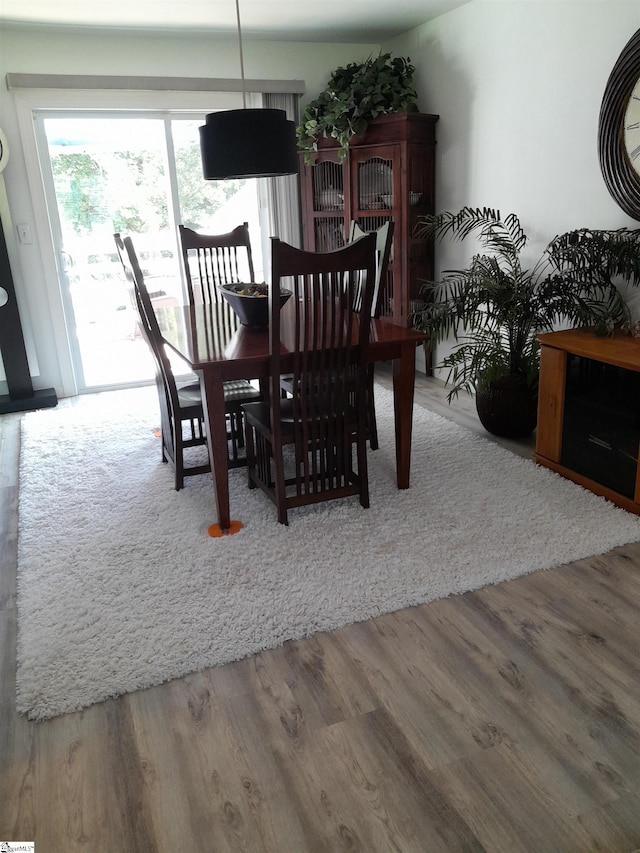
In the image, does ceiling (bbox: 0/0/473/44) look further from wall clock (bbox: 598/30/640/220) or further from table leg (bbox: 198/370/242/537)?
table leg (bbox: 198/370/242/537)

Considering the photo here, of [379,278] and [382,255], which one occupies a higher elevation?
[382,255]

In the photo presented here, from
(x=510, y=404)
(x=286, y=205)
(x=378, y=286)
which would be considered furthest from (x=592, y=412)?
(x=286, y=205)

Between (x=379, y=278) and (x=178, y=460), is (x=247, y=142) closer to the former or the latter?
(x=379, y=278)

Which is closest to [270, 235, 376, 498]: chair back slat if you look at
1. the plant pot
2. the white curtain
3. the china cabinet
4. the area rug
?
the area rug

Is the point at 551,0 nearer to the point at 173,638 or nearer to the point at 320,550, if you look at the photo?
the point at 320,550

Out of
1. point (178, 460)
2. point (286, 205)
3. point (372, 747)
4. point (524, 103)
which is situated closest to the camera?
point (372, 747)

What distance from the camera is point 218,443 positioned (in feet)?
8.39

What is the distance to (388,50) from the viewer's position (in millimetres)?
4812

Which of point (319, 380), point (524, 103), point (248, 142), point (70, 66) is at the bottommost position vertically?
point (319, 380)

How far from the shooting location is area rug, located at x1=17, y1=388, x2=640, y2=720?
6.37 ft

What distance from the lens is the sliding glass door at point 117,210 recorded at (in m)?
4.47

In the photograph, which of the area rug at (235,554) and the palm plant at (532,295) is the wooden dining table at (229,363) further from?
the palm plant at (532,295)

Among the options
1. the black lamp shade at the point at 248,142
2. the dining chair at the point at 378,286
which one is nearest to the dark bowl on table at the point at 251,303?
the dining chair at the point at 378,286

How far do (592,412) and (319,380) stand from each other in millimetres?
1213
